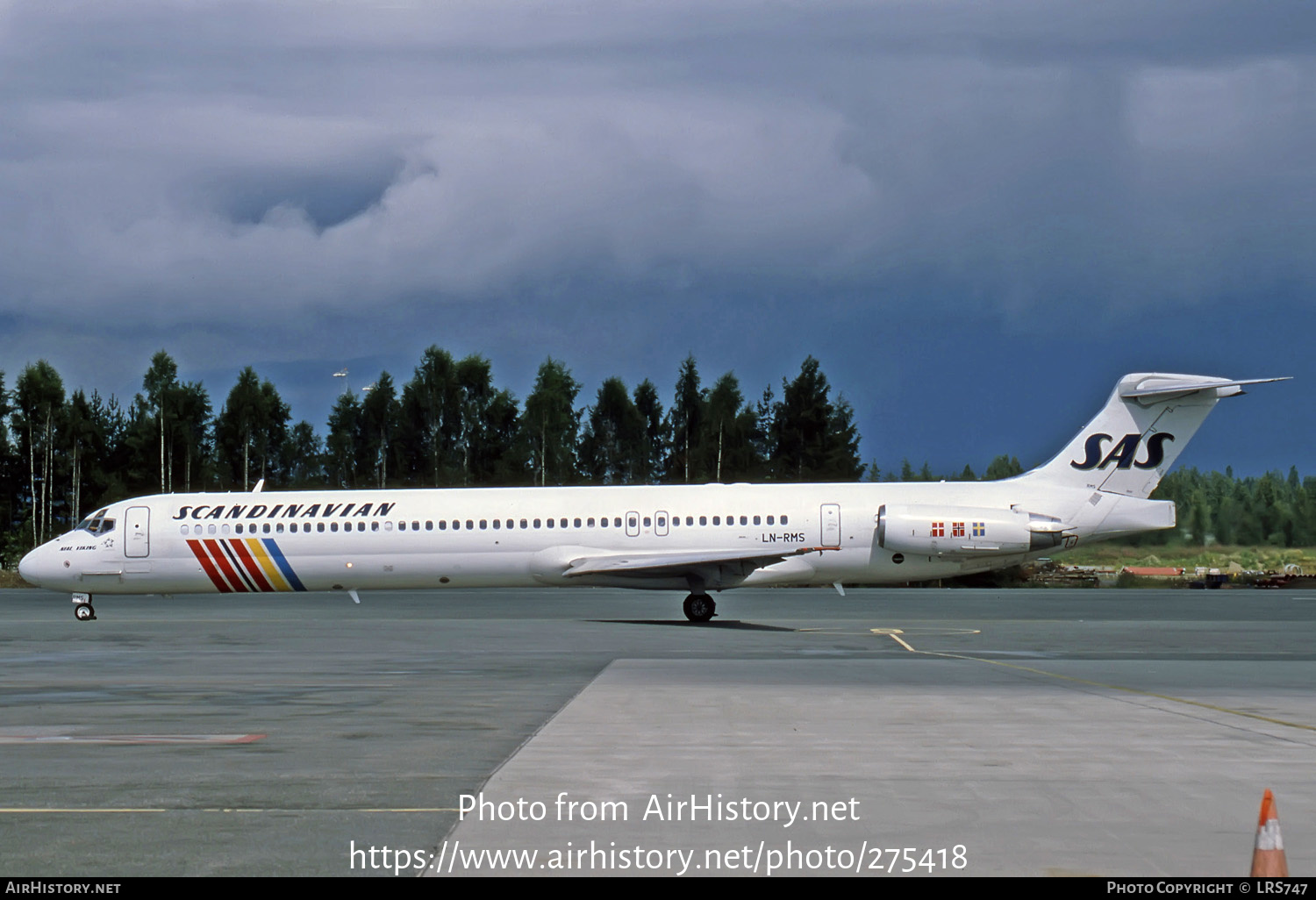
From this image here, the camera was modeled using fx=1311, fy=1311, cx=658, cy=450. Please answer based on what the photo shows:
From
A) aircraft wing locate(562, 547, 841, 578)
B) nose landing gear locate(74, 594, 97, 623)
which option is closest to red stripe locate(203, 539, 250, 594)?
nose landing gear locate(74, 594, 97, 623)

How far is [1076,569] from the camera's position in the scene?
63.9m

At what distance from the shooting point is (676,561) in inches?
1331

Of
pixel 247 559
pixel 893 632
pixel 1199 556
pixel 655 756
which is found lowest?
pixel 893 632

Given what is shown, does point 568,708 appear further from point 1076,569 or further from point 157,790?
point 1076,569

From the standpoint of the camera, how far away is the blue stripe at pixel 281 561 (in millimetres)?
36688

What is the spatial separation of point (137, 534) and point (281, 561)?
14.1 ft

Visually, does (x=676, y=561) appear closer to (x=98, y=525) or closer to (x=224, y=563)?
(x=224, y=563)

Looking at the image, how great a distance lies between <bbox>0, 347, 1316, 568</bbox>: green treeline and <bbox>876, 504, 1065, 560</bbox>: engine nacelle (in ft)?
144

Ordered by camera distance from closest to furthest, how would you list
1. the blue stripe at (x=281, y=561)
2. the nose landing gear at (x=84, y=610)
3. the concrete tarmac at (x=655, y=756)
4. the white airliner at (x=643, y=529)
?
the concrete tarmac at (x=655, y=756), the nose landing gear at (x=84, y=610), the white airliner at (x=643, y=529), the blue stripe at (x=281, y=561)

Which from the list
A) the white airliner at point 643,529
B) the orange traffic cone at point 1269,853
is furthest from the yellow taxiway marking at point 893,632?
the orange traffic cone at point 1269,853

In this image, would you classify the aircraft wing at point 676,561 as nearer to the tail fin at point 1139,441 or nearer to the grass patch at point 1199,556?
the tail fin at point 1139,441

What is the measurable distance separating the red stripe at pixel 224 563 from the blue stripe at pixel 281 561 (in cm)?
126

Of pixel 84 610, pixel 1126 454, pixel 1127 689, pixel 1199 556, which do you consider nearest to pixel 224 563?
pixel 84 610

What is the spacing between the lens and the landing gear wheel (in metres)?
34.5
